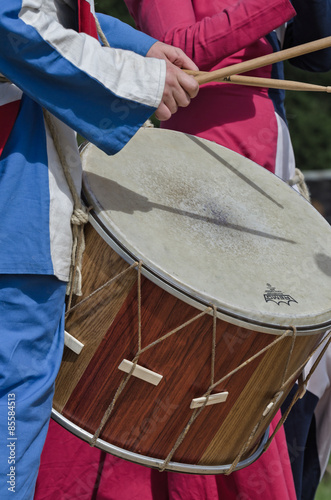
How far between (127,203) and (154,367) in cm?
32

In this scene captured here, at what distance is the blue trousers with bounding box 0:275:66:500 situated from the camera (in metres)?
1.16

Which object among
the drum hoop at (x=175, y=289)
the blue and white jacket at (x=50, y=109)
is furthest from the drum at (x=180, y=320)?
the blue and white jacket at (x=50, y=109)

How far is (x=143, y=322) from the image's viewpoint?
1.25m

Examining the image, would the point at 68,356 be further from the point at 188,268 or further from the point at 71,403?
the point at 188,268

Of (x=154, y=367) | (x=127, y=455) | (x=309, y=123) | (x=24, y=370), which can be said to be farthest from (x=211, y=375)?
(x=309, y=123)

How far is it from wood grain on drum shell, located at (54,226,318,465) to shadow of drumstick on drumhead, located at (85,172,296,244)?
0.08 meters

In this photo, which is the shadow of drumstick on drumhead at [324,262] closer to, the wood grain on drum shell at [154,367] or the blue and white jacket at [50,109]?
the wood grain on drum shell at [154,367]

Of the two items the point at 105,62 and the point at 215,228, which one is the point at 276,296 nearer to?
the point at 215,228

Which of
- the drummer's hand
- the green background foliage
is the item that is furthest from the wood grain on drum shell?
the green background foliage

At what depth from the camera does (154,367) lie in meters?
1.28

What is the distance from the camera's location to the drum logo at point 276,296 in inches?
50.5

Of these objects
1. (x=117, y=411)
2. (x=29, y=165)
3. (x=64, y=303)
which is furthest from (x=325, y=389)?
(x=29, y=165)

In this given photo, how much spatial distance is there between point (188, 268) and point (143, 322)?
130 millimetres

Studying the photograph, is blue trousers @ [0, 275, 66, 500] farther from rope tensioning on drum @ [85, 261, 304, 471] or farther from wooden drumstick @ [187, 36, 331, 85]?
wooden drumstick @ [187, 36, 331, 85]
